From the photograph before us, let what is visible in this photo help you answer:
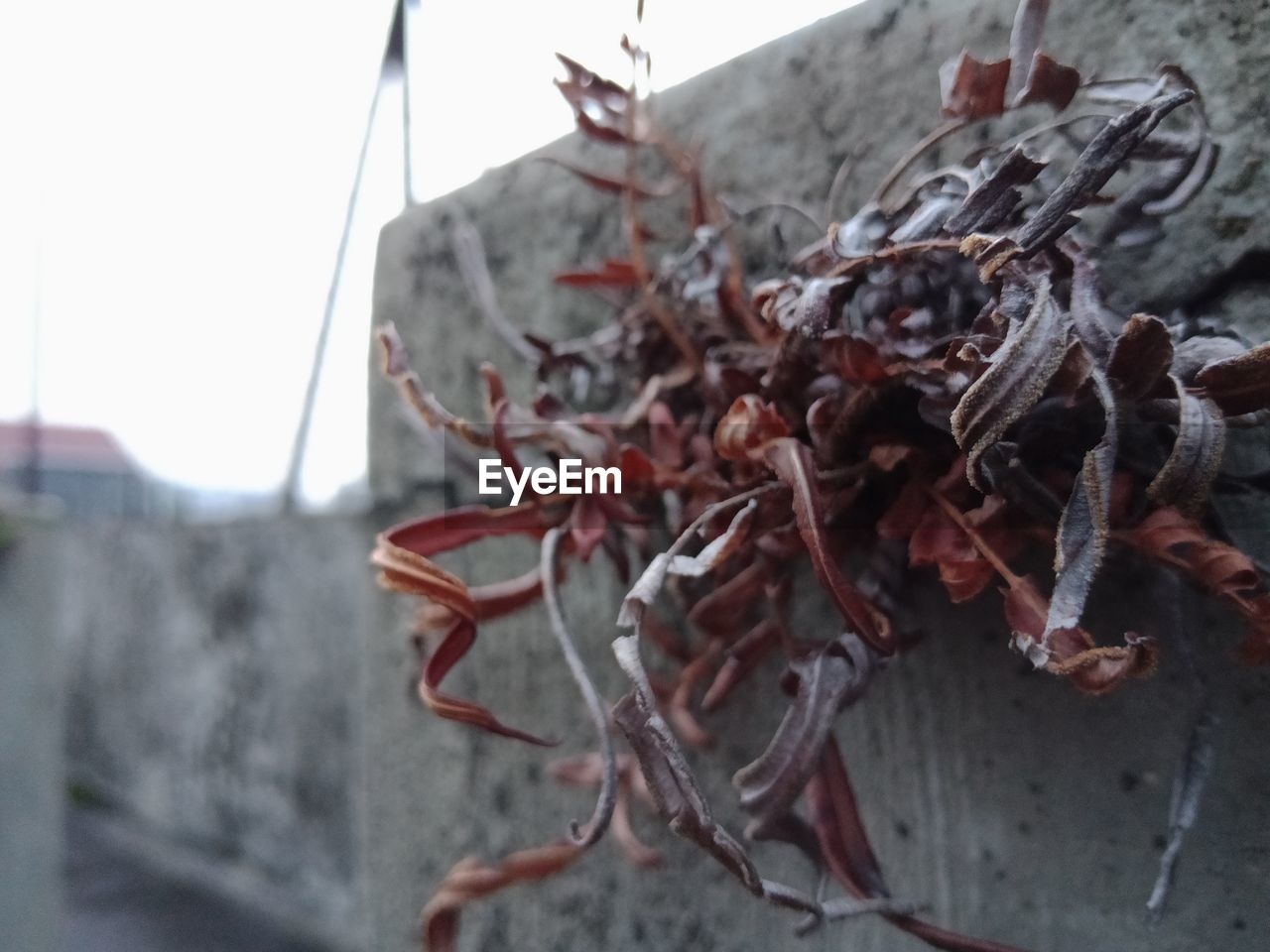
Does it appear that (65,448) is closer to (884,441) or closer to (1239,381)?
(884,441)

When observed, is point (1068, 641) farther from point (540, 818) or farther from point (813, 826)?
point (540, 818)

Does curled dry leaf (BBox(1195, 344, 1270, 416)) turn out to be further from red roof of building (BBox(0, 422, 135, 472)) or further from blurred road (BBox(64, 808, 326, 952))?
red roof of building (BBox(0, 422, 135, 472))

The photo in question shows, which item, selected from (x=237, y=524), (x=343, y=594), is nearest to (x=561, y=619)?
(x=343, y=594)

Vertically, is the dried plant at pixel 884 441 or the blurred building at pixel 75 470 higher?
the blurred building at pixel 75 470

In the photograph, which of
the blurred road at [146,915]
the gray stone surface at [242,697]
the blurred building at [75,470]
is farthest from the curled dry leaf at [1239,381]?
the blurred building at [75,470]

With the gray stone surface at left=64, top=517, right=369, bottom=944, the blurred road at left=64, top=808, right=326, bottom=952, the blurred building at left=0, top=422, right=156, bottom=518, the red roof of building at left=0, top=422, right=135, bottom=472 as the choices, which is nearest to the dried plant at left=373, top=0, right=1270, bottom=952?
the gray stone surface at left=64, top=517, right=369, bottom=944

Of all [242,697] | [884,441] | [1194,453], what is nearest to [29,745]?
[242,697]

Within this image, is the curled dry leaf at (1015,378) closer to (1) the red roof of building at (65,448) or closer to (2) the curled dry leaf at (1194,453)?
(2) the curled dry leaf at (1194,453)
